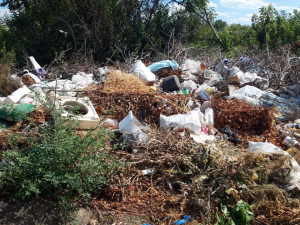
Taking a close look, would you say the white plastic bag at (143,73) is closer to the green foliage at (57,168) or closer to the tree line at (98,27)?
the tree line at (98,27)

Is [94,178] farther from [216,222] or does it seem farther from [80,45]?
[80,45]

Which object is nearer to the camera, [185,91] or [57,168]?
[57,168]

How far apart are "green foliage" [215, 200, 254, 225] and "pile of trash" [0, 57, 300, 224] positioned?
10 centimetres

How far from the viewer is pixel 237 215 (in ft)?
8.50

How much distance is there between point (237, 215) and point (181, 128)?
4.71ft

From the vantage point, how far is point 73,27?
27.8 feet

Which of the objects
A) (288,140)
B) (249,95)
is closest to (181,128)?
(288,140)

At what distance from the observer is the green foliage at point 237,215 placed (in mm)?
2514

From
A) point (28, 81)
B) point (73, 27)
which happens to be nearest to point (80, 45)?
point (73, 27)

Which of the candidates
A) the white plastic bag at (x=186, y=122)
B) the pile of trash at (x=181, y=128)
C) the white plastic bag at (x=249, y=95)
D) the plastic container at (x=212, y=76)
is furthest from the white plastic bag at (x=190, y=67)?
the white plastic bag at (x=186, y=122)

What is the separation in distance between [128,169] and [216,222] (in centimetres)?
100

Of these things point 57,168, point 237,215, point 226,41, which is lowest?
point 237,215

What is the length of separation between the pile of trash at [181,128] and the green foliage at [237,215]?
0.31ft

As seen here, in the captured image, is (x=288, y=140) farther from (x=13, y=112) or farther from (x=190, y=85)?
(x=13, y=112)
